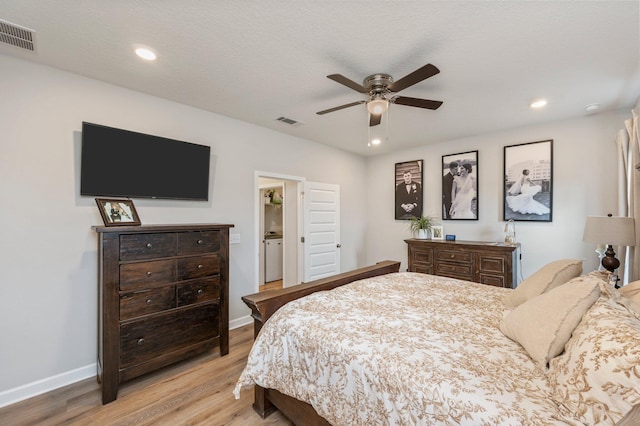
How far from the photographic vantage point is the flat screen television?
8.07ft

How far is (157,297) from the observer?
2.42m

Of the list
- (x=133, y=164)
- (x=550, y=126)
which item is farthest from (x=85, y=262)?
(x=550, y=126)

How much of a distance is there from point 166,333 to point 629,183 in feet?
16.0

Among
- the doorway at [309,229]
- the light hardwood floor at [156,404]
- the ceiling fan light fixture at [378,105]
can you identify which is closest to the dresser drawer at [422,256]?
the doorway at [309,229]

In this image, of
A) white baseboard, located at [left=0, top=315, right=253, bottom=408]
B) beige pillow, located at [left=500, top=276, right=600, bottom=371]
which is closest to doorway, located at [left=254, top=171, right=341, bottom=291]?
white baseboard, located at [left=0, top=315, right=253, bottom=408]

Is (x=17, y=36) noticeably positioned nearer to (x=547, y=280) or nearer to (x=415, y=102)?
(x=415, y=102)

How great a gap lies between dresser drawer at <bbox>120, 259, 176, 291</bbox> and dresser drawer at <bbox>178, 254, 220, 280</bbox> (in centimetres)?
8

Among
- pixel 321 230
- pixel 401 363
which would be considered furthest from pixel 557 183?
pixel 401 363

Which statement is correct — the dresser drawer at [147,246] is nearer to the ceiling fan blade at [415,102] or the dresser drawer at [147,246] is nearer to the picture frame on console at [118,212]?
the picture frame on console at [118,212]

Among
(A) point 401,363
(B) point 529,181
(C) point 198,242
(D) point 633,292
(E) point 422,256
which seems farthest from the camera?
(E) point 422,256

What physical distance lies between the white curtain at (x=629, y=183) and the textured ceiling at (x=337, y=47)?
39cm

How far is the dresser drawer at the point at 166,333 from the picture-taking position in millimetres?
2273

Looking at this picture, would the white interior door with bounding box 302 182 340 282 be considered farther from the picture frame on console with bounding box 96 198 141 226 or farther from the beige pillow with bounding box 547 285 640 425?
the beige pillow with bounding box 547 285 640 425

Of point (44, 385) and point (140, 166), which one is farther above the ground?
point (140, 166)
